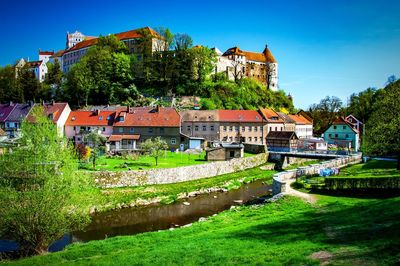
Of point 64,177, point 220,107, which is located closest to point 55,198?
point 64,177

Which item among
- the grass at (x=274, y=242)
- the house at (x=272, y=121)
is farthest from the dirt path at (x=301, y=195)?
the house at (x=272, y=121)

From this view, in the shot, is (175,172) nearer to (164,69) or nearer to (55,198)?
(55,198)

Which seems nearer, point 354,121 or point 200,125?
point 200,125

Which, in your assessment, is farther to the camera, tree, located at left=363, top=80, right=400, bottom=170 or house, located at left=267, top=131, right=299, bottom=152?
house, located at left=267, top=131, right=299, bottom=152

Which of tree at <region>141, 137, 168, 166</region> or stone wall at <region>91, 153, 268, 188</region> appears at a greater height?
tree at <region>141, 137, 168, 166</region>

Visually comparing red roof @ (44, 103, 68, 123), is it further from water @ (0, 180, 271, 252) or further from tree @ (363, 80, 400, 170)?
tree @ (363, 80, 400, 170)

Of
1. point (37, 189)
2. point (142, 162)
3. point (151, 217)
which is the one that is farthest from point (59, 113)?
point (37, 189)

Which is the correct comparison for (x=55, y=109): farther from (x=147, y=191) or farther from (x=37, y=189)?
(x=37, y=189)

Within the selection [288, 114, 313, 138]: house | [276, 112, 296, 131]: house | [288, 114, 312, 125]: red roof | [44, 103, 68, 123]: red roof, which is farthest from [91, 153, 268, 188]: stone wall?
[288, 114, 312, 125]: red roof

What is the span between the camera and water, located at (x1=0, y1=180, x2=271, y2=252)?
24625 millimetres

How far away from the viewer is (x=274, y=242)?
14.9m

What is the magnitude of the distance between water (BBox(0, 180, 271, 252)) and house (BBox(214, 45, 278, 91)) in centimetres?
Answer: 6783

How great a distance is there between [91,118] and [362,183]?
4659 centimetres

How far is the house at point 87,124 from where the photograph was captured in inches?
2313
